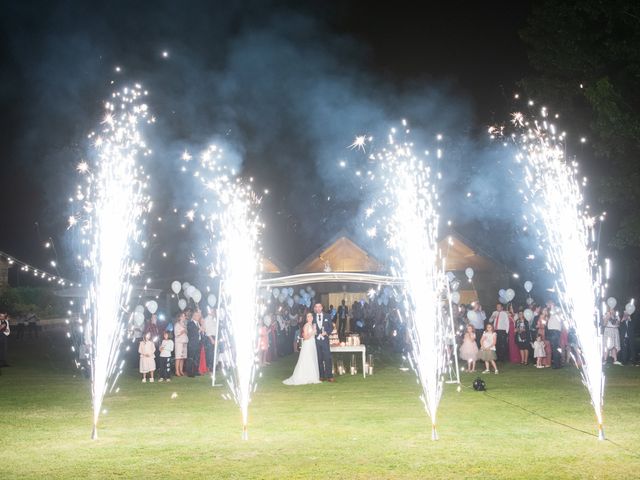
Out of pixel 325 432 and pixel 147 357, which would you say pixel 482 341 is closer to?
pixel 147 357

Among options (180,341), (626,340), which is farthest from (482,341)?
(180,341)

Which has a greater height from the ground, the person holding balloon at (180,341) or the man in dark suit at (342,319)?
the man in dark suit at (342,319)

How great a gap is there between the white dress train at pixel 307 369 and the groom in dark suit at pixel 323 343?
334 mm

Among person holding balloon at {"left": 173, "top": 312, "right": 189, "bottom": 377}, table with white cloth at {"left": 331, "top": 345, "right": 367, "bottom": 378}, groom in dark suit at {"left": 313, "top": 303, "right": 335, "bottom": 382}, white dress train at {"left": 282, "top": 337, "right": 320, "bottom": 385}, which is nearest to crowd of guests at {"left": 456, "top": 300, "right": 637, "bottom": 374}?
table with white cloth at {"left": 331, "top": 345, "right": 367, "bottom": 378}

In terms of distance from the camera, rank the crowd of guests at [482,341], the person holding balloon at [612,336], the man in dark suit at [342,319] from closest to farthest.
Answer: the crowd of guests at [482,341] → the person holding balloon at [612,336] → the man in dark suit at [342,319]

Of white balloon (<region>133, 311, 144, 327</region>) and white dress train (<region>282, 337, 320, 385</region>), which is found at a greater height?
white balloon (<region>133, 311, 144, 327</region>)

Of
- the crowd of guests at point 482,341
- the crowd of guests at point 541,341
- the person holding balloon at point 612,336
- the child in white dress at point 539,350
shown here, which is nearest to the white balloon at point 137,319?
the crowd of guests at point 482,341

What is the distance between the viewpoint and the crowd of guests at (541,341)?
64.2ft

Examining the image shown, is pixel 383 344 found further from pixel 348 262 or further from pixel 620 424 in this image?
pixel 620 424

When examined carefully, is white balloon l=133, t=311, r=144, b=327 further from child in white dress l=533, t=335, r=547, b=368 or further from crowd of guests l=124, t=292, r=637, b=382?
child in white dress l=533, t=335, r=547, b=368

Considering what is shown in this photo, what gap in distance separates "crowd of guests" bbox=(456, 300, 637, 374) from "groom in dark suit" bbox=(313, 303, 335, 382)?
4.17m

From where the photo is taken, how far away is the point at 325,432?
10703 mm

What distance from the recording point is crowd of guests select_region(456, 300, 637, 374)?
19562 millimetres

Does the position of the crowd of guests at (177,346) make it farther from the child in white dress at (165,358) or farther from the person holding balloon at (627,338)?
the person holding balloon at (627,338)
